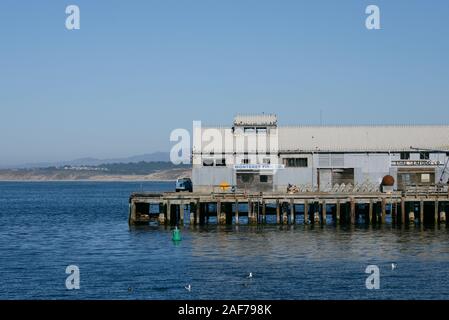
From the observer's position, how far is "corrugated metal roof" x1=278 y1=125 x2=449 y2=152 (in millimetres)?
84438

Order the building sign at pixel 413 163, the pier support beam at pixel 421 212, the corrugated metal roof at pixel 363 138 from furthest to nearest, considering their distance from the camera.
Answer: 1. the corrugated metal roof at pixel 363 138
2. the building sign at pixel 413 163
3. the pier support beam at pixel 421 212

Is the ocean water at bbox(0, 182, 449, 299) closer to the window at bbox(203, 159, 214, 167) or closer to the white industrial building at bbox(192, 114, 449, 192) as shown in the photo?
the white industrial building at bbox(192, 114, 449, 192)

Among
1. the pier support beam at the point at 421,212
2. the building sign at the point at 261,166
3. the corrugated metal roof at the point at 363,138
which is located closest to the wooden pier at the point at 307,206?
the pier support beam at the point at 421,212

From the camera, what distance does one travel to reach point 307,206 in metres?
75.4

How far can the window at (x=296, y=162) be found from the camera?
83.6 metres

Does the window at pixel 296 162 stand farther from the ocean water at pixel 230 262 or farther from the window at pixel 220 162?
the ocean water at pixel 230 262

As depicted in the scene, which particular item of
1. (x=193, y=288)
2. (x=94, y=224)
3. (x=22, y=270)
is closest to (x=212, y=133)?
→ (x=94, y=224)

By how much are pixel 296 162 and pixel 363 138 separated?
27.2 feet

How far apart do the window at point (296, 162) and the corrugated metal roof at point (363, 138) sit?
3.52ft

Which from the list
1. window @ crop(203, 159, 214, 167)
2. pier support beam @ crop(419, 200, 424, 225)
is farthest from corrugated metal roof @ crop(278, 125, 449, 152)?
pier support beam @ crop(419, 200, 424, 225)

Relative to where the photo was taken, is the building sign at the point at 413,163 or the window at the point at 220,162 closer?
the building sign at the point at 413,163

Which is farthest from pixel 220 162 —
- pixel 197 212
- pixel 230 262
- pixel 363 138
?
pixel 230 262

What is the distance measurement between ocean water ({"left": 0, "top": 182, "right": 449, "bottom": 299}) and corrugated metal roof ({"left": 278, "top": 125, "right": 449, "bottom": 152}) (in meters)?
12.5
